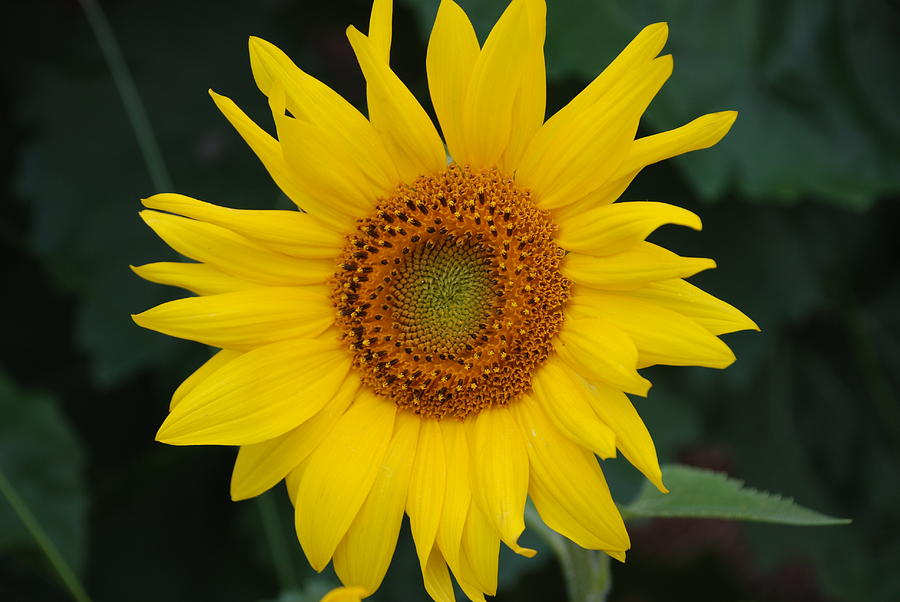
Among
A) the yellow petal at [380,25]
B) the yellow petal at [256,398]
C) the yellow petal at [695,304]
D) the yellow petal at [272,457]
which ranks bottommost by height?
the yellow petal at [272,457]

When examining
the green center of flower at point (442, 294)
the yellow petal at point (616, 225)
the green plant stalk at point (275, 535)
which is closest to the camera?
the yellow petal at point (616, 225)

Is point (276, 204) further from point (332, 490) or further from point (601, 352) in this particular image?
point (601, 352)

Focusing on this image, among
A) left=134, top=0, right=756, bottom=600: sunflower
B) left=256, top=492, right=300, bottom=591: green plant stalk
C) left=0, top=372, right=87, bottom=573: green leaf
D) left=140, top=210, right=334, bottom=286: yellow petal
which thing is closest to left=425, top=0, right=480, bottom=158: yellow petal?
left=134, top=0, right=756, bottom=600: sunflower

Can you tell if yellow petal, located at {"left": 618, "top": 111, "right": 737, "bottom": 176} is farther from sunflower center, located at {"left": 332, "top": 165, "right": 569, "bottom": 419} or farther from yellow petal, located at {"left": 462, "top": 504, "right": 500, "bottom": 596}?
yellow petal, located at {"left": 462, "top": 504, "right": 500, "bottom": 596}

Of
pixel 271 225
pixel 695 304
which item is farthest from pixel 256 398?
pixel 695 304

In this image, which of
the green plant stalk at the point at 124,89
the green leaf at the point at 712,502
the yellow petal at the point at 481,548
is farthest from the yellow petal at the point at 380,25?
the green plant stalk at the point at 124,89

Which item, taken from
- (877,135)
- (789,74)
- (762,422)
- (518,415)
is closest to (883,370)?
(762,422)

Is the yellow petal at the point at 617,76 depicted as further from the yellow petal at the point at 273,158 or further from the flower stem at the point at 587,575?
the flower stem at the point at 587,575
